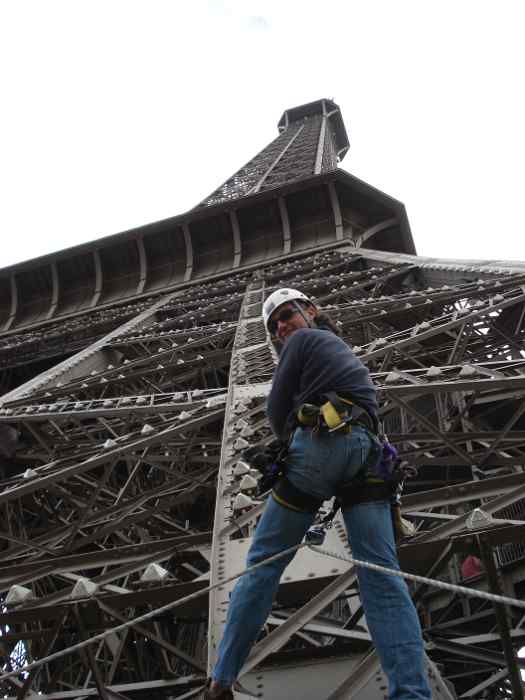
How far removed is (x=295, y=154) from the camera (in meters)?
43.2

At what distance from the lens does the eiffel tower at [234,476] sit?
350cm

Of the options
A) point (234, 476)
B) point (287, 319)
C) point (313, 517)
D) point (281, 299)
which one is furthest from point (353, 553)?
point (234, 476)

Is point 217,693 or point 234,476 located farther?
point 234,476

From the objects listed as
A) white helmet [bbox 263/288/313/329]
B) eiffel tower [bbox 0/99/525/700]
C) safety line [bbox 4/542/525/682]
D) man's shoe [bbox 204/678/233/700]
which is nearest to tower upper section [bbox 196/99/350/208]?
eiffel tower [bbox 0/99/525/700]

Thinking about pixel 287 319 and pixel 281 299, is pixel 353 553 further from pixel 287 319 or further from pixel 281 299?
pixel 281 299

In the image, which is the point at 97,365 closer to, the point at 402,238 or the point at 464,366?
the point at 464,366

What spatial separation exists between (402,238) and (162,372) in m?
15.3

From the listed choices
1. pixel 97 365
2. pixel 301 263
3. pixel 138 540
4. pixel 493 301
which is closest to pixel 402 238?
pixel 301 263

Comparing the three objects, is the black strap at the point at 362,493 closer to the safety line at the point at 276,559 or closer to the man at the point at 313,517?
the man at the point at 313,517

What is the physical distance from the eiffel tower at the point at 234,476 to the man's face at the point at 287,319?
3.47 feet

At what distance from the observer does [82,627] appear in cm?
362

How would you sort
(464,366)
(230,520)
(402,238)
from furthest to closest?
(402,238), (464,366), (230,520)

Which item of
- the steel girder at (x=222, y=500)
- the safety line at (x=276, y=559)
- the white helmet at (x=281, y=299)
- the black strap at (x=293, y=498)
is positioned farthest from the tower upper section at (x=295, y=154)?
the safety line at (x=276, y=559)

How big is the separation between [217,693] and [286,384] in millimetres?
1265
